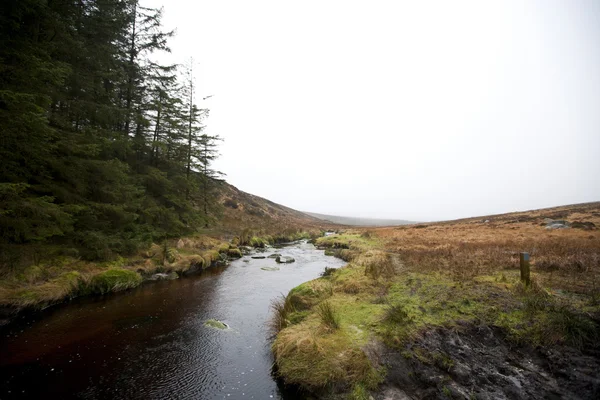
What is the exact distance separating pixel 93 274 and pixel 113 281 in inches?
36.9

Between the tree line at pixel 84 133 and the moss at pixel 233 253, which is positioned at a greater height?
the tree line at pixel 84 133

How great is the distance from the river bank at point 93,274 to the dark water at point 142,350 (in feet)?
1.95

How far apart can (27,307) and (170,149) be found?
15.5m

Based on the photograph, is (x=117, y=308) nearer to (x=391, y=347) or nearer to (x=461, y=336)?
(x=391, y=347)

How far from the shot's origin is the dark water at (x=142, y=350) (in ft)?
21.2

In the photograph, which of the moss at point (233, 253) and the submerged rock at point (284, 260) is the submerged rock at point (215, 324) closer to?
the submerged rock at point (284, 260)

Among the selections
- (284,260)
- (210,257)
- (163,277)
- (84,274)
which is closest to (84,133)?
(84,274)

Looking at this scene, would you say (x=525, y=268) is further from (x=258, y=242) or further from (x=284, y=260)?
(x=258, y=242)

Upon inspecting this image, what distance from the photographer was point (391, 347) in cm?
670

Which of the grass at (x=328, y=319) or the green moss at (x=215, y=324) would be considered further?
the green moss at (x=215, y=324)

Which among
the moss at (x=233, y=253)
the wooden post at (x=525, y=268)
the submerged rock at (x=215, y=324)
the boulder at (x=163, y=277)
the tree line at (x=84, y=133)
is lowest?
the submerged rock at (x=215, y=324)

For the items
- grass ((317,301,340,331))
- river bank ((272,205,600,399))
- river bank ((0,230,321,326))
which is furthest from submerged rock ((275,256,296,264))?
grass ((317,301,340,331))

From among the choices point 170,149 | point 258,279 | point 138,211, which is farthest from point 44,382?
point 170,149

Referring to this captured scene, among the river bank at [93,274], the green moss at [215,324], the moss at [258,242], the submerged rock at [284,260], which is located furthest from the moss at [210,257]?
the green moss at [215,324]
